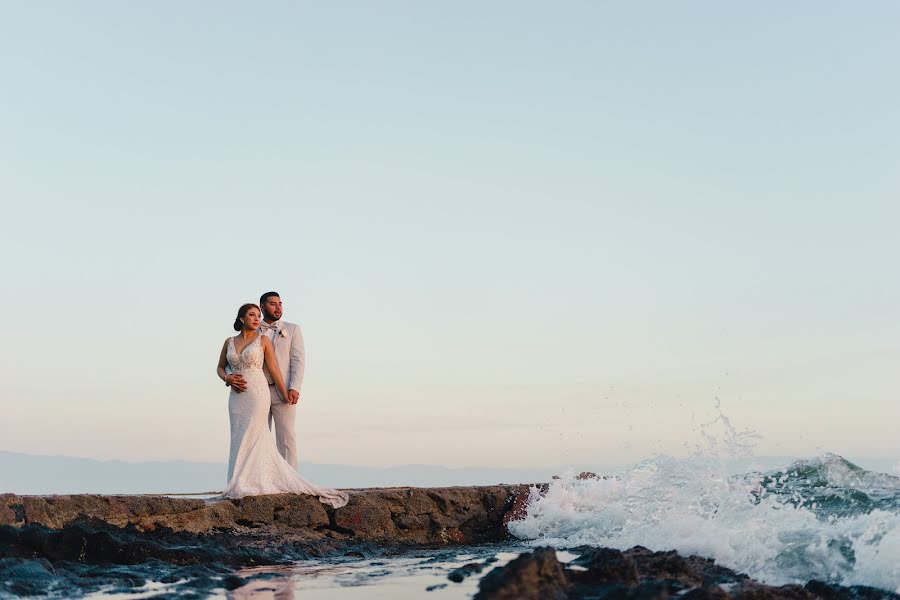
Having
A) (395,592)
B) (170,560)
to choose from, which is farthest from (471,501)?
(395,592)

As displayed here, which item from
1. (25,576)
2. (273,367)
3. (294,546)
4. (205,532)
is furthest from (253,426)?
(25,576)

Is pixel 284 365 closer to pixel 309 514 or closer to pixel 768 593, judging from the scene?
pixel 309 514

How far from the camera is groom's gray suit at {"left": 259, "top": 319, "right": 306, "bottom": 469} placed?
10.5 meters

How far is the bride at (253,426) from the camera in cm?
974

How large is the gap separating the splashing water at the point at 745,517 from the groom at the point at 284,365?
282 cm

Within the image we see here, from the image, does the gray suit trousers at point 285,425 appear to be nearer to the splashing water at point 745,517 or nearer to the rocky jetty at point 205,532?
the rocky jetty at point 205,532

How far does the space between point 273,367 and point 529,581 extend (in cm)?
656

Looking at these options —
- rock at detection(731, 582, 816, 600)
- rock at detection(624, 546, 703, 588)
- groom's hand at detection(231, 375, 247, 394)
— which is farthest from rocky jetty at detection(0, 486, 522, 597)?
rock at detection(731, 582, 816, 600)

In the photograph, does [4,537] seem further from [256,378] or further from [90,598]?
[256,378]

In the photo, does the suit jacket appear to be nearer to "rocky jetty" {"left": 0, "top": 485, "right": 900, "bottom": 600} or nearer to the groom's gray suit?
the groom's gray suit

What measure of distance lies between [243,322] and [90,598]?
475 centimetres

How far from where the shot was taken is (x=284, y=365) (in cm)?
1067

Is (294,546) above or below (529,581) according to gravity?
below

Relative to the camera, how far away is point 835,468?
12.0 metres
